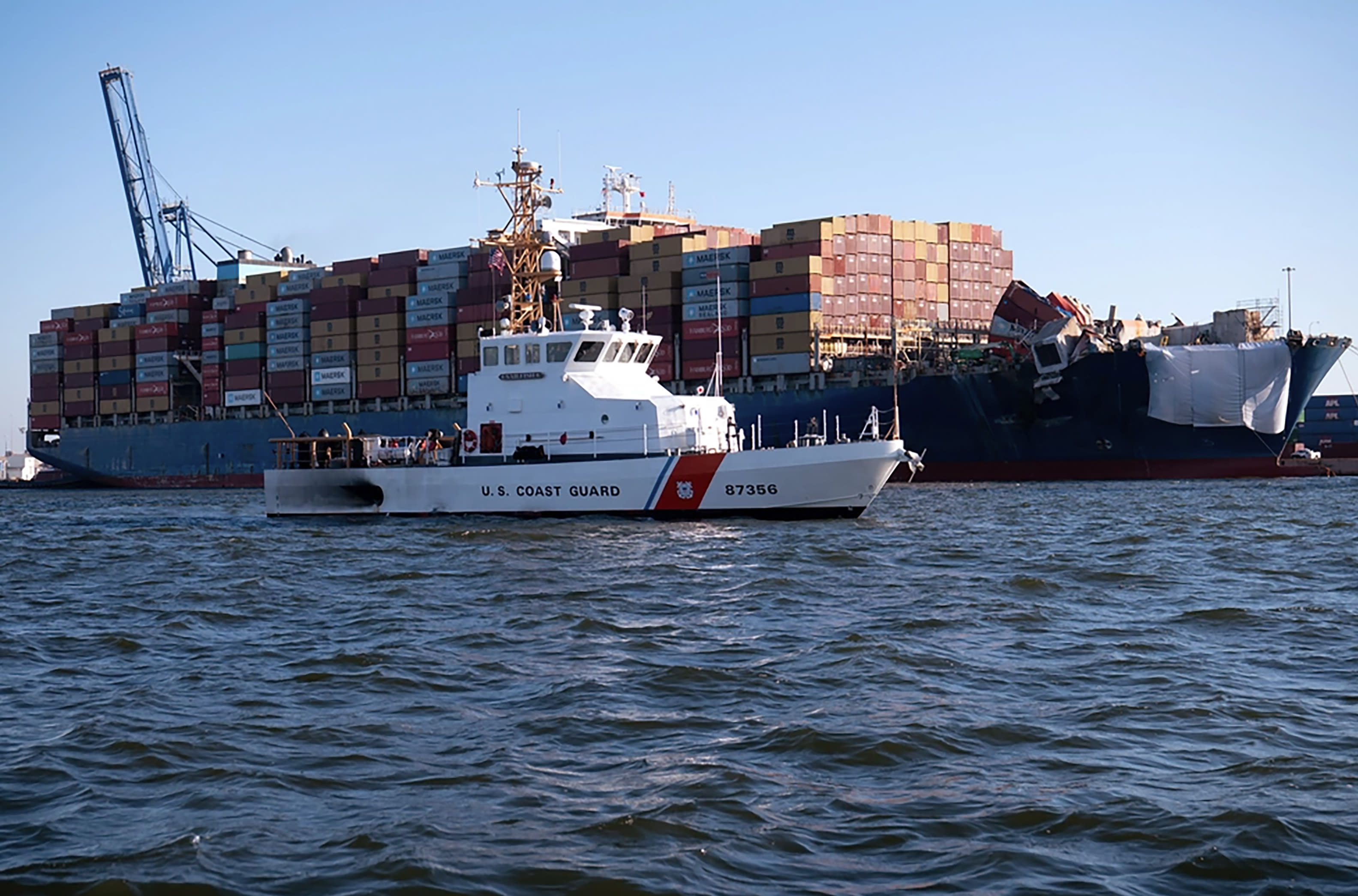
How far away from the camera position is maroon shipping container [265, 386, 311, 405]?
60875 millimetres

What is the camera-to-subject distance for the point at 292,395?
200 feet

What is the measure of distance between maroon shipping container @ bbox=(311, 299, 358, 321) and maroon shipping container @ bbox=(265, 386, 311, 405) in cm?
A: 334

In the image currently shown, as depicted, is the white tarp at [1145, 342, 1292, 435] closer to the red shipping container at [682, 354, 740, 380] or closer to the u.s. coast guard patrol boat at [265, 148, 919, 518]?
the red shipping container at [682, 354, 740, 380]

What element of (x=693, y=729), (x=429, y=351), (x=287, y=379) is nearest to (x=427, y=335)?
(x=429, y=351)

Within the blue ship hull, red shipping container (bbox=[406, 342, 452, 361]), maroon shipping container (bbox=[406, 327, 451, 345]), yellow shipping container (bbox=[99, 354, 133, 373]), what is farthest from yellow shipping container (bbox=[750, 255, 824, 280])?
yellow shipping container (bbox=[99, 354, 133, 373])

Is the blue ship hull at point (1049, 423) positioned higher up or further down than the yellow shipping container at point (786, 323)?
further down

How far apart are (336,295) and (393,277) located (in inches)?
128

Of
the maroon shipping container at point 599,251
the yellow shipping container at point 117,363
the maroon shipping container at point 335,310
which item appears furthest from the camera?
the yellow shipping container at point 117,363

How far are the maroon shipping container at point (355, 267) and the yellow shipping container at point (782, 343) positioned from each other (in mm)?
20856

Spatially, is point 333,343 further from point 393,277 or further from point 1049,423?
point 1049,423

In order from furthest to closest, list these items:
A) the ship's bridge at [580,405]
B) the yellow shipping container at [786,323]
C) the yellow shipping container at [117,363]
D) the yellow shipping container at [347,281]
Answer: the yellow shipping container at [117,363] → the yellow shipping container at [347,281] → the yellow shipping container at [786,323] → the ship's bridge at [580,405]

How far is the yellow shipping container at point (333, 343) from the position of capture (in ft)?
194

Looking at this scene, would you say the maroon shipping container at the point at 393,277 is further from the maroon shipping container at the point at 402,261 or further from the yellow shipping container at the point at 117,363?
the yellow shipping container at the point at 117,363

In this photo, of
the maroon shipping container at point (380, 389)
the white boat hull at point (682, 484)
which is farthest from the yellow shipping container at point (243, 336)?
the white boat hull at point (682, 484)
